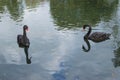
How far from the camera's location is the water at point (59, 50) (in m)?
19.8

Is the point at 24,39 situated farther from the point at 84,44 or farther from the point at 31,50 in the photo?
the point at 84,44

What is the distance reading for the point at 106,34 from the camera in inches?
1075

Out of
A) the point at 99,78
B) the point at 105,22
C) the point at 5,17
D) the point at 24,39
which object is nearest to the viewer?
the point at 99,78

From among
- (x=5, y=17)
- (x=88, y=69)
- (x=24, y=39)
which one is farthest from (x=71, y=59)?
(x=5, y=17)

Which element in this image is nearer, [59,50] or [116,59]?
[116,59]

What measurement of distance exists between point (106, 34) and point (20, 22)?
37.1 ft

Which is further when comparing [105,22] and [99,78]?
[105,22]

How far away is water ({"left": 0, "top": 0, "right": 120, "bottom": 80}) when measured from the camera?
779 inches

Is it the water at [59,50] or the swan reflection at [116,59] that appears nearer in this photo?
the water at [59,50]

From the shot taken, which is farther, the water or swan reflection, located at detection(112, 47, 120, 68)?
swan reflection, located at detection(112, 47, 120, 68)

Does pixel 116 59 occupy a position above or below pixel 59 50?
above

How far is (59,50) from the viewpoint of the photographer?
24.5 meters

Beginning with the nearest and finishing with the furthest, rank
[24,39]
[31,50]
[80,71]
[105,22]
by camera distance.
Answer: [80,71]
[31,50]
[24,39]
[105,22]

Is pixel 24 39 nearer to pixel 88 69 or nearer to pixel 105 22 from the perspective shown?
pixel 88 69
